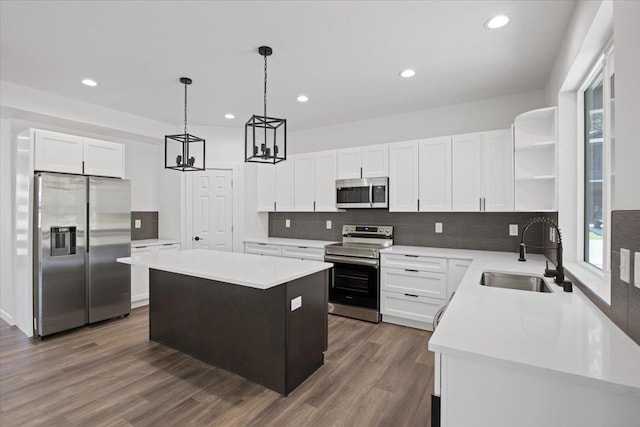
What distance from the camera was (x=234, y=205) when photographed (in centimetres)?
515

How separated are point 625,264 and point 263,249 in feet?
13.9

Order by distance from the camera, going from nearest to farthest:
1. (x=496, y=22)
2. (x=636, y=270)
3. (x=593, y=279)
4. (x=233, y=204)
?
1. (x=636, y=270)
2. (x=593, y=279)
3. (x=496, y=22)
4. (x=233, y=204)

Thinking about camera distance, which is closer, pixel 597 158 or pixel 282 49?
pixel 597 158

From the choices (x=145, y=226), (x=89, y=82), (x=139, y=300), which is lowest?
(x=139, y=300)

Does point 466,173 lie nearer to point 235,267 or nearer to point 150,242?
point 235,267

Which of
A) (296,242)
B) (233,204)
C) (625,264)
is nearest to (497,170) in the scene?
(625,264)

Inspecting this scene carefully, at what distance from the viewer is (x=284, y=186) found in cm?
498

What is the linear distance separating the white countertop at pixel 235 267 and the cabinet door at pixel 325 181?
5.71 ft

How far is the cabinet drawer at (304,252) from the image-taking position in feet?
14.3

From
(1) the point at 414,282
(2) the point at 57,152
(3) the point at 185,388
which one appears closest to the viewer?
(3) the point at 185,388

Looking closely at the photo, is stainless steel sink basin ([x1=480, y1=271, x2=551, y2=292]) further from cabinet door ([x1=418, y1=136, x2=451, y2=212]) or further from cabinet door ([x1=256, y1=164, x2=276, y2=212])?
cabinet door ([x1=256, y1=164, x2=276, y2=212])

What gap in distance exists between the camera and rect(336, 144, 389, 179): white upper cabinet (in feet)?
13.4

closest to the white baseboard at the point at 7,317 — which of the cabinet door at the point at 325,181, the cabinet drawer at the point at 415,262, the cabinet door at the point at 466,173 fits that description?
the cabinet door at the point at 325,181

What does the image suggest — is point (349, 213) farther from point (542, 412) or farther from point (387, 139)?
point (542, 412)
